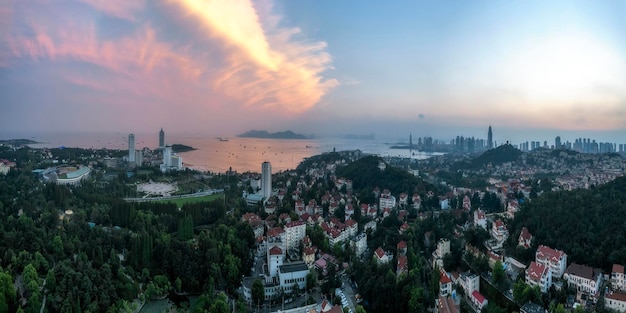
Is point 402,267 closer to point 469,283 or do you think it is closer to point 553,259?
point 469,283

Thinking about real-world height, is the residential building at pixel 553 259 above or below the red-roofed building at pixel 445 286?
above

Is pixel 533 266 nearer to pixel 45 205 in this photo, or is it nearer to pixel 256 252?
pixel 256 252

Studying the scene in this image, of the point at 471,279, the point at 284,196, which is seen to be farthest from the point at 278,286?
the point at 284,196

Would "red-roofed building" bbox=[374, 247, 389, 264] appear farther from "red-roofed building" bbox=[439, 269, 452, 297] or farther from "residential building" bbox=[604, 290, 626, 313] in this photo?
"residential building" bbox=[604, 290, 626, 313]

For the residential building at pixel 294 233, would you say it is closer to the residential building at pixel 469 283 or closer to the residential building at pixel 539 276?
the residential building at pixel 469 283

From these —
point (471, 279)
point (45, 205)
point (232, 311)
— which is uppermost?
point (45, 205)

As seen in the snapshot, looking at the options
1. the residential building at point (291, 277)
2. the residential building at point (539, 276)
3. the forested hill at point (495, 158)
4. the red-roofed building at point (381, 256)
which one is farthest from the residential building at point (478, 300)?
the forested hill at point (495, 158)
